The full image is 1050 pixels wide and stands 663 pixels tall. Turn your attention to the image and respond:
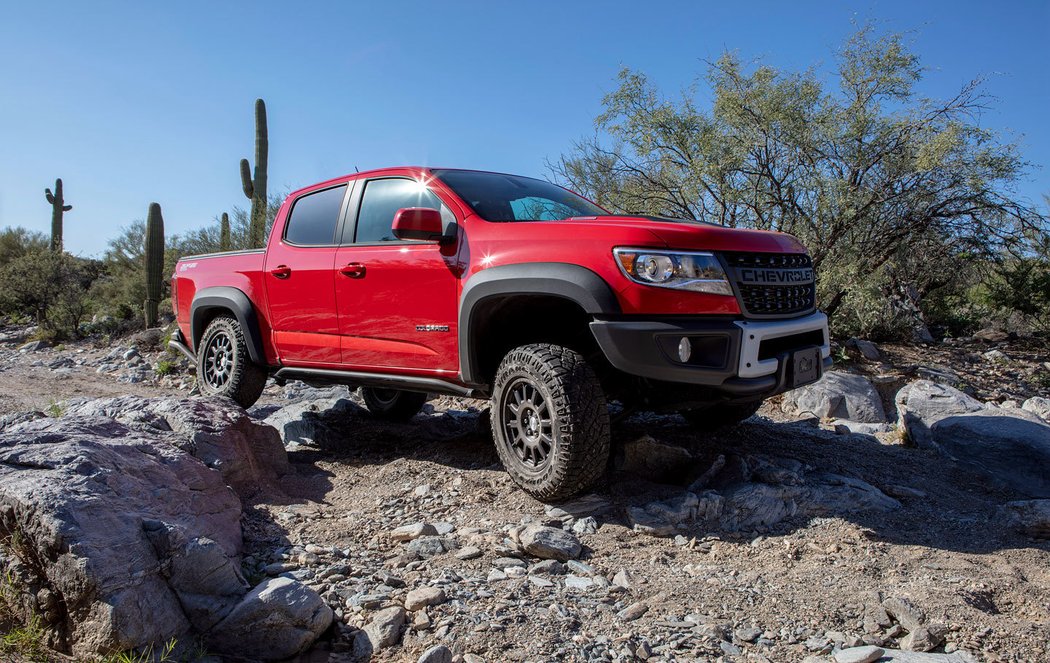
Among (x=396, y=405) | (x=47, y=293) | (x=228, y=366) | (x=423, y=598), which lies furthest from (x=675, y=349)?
(x=47, y=293)

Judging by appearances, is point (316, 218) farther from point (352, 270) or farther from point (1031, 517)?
point (1031, 517)

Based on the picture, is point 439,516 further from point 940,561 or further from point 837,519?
point 940,561

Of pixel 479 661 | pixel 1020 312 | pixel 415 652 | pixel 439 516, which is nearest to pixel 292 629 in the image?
pixel 415 652

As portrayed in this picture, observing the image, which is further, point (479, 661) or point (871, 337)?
point (871, 337)

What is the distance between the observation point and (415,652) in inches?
107

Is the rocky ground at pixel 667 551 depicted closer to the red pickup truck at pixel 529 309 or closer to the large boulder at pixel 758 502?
the large boulder at pixel 758 502

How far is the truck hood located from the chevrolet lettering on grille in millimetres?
113

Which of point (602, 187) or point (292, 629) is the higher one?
point (602, 187)

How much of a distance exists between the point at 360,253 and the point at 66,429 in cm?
195

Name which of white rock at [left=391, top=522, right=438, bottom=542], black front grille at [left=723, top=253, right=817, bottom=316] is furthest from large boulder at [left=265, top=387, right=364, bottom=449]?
black front grille at [left=723, top=253, right=817, bottom=316]

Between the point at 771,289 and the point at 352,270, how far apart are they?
2.58 meters

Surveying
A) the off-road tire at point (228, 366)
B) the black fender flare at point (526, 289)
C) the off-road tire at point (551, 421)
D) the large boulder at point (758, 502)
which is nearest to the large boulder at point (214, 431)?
the off-road tire at point (228, 366)

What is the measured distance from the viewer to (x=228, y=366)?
598cm

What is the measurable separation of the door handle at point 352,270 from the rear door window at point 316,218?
1.14 ft
